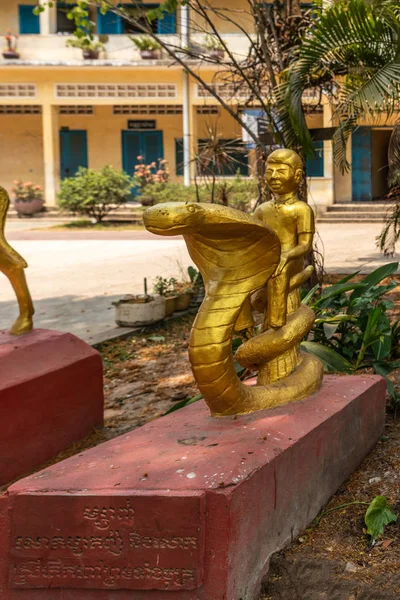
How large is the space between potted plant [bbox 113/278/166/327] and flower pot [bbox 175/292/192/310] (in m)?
0.59

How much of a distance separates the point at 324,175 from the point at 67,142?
27.1 ft

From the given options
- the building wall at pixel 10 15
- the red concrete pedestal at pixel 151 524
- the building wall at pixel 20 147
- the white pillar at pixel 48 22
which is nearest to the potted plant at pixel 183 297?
the red concrete pedestal at pixel 151 524

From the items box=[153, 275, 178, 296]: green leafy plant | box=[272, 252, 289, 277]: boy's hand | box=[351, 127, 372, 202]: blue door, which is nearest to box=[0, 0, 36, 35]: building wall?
box=[351, 127, 372, 202]: blue door

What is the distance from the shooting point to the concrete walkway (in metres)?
8.12

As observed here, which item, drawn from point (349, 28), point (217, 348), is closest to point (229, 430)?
point (217, 348)

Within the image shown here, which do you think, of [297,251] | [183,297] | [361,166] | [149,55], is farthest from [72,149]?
[297,251]

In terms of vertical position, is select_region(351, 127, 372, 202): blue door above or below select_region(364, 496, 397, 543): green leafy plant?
above

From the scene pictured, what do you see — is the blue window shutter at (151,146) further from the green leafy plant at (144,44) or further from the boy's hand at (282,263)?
the boy's hand at (282,263)

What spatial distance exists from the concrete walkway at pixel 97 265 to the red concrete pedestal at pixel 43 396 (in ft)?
7.39

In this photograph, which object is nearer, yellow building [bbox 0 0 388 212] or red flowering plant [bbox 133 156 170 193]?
red flowering plant [bbox 133 156 170 193]

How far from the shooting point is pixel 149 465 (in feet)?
8.68

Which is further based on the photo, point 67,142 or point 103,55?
point 67,142

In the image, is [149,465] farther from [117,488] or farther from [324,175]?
[324,175]

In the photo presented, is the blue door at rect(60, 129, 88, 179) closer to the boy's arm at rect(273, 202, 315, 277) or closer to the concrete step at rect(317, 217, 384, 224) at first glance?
the concrete step at rect(317, 217, 384, 224)
